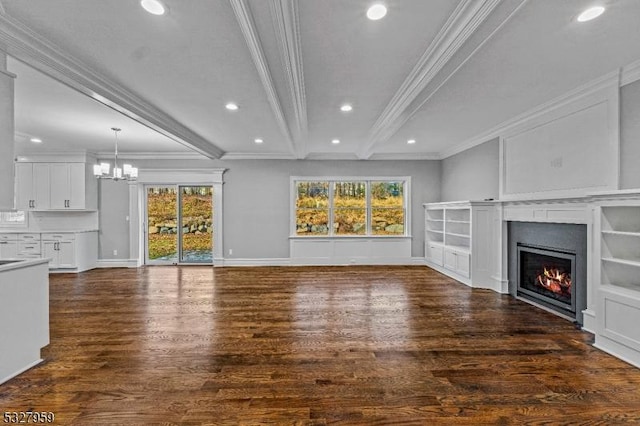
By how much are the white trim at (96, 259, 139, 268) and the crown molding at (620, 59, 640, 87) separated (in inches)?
354

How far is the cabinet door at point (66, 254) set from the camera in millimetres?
6492

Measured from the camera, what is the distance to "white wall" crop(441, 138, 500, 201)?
5.37m

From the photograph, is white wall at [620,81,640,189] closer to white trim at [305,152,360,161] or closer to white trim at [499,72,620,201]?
white trim at [499,72,620,201]

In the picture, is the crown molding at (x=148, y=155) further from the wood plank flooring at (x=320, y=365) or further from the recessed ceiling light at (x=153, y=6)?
the recessed ceiling light at (x=153, y=6)

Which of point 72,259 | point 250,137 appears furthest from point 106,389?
point 72,259

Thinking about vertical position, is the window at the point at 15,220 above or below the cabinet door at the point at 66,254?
above

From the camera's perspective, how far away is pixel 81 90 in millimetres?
3162

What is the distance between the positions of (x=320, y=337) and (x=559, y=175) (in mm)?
3753

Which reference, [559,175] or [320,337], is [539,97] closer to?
[559,175]

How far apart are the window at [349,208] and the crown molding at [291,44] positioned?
3824 millimetres

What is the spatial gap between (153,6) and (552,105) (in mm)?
4629

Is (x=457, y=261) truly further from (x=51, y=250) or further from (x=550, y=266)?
(x=51, y=250)

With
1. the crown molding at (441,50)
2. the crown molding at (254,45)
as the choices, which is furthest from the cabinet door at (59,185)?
the crown molding at (441,50)

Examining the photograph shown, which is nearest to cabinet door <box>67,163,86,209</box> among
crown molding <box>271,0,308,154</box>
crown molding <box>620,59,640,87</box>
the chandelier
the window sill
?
the chandelier
